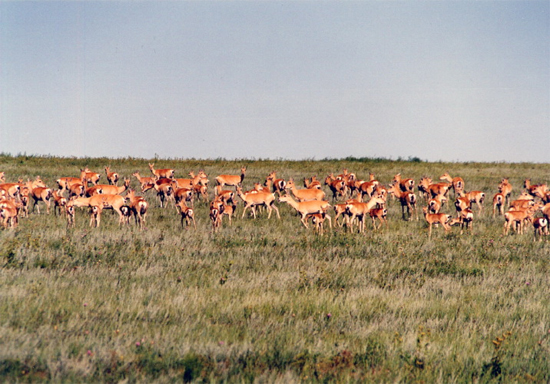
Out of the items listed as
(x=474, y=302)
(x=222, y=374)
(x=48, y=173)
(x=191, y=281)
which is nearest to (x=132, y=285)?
(x=191, y=281)

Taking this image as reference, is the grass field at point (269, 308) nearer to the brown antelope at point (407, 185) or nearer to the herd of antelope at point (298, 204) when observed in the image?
the herd of antelope at point (298, 204)

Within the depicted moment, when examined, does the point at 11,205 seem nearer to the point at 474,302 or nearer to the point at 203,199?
the point at 203,199

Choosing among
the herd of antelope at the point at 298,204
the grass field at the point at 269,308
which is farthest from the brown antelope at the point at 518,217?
the grass field at the point at 269,308

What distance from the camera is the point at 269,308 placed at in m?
8.73

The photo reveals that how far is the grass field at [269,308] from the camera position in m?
6.53

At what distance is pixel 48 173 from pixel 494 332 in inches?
1424

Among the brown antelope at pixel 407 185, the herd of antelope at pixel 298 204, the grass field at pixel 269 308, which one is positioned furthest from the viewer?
the brown antelope at pixel 407 185

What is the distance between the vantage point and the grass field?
6531 mm

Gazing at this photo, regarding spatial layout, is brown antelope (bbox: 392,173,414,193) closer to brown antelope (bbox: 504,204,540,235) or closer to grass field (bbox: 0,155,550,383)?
brown antelope (bbox: 504,204,540,235)

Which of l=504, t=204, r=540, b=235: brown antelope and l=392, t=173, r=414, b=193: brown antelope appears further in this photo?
l=392, t=173, r=414, b=193: brown antelope

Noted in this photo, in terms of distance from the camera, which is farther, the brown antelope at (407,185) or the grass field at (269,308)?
the brown antelope at (407,185)

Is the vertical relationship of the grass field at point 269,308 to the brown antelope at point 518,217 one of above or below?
below

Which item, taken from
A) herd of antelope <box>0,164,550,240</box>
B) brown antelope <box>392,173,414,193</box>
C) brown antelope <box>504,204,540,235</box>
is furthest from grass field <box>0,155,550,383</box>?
brown antelope <box>392,173,414,193</box>

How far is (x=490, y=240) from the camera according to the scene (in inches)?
647
